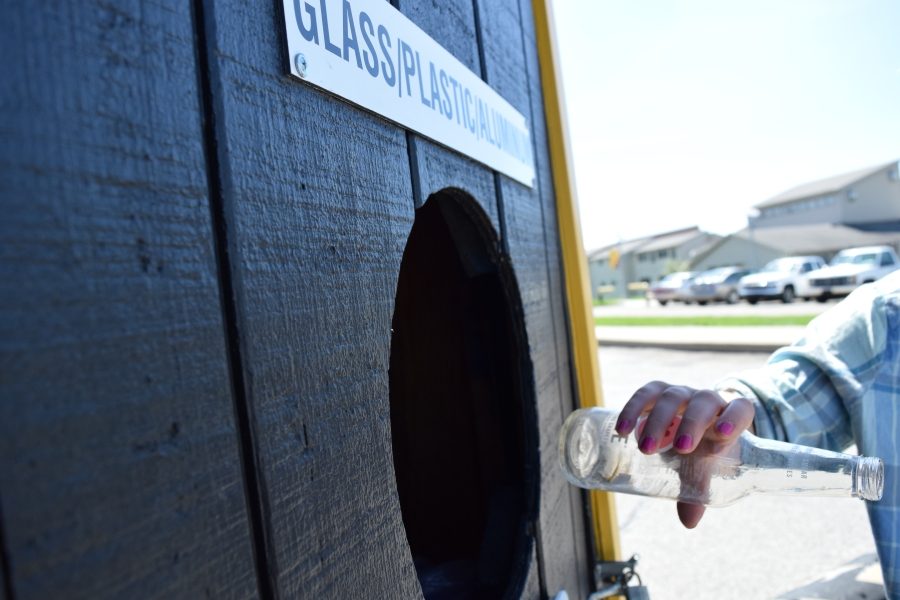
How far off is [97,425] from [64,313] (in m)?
0.08

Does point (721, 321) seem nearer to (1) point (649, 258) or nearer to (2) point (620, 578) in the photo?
(2) point (620, 578)

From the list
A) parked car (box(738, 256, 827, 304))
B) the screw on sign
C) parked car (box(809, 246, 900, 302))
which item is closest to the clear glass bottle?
the screw on sign

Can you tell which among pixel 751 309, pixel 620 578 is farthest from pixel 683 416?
pixel 751 309

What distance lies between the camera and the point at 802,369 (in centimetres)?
163

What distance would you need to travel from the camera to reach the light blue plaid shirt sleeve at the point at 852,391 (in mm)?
1452

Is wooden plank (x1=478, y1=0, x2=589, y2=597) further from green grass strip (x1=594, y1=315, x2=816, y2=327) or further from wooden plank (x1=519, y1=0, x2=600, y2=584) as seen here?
green grass strip (x1=594, y1=315, x2=816, y2=327)

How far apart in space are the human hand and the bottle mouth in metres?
0.21

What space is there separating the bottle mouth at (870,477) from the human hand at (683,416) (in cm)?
21

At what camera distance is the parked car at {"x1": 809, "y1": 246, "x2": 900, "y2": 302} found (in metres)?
20.8

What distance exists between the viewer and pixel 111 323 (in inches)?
19.1

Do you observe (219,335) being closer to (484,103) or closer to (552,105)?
(484,103)

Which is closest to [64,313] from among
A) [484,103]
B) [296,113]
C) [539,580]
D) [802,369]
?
[296,113]

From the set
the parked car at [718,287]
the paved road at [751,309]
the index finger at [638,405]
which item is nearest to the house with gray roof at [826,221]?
the parked car at [718,287]

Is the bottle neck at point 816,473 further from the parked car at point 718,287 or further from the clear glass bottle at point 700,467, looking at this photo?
the parked car at point 718,287
